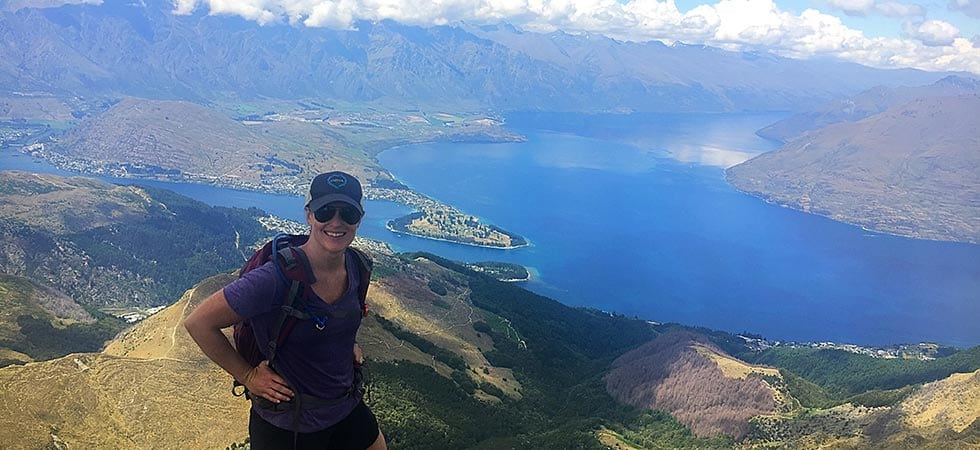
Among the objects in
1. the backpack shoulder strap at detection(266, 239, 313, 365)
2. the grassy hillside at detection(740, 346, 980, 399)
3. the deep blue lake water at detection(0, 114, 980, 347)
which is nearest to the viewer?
the backpack shoulder strap at detection(266, 239, 313, 365)

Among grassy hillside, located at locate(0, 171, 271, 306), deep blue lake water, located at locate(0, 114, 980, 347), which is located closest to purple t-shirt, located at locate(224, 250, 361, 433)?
grassy hillside, located at locate(0, 171, 271, 306)

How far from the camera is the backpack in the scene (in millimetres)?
3938

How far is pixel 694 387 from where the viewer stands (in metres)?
47.1

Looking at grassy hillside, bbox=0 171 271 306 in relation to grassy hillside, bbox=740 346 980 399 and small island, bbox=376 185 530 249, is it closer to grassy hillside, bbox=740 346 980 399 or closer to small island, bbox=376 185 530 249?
small island, bbox=376 185 530 249

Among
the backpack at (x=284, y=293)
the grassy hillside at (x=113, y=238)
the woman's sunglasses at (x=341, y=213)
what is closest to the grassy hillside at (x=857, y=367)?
A: the woman's sunglasses at (x=341, y=213)

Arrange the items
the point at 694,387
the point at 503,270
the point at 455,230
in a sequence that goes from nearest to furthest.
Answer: the point at 694,387 < the point at 503,270 < the point at 455,230

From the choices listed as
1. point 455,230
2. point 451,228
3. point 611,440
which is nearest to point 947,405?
point 611,440

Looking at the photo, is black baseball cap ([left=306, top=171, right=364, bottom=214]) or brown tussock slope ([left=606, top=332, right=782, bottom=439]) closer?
black baseball cap ([left=306, top=171, right=364, bottom=214])

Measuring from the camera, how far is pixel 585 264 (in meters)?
110

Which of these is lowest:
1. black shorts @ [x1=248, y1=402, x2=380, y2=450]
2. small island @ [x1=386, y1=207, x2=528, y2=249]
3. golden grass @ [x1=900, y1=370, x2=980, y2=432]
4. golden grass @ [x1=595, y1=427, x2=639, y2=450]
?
small island @ [x1=386, y1=207, x2=528, y2=249]

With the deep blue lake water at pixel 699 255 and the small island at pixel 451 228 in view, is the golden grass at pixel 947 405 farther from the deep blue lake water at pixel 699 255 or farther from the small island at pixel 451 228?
the small island at pixel 451 228

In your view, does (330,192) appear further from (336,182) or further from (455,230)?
(455,230)

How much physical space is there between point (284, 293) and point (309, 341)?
0.41 metres

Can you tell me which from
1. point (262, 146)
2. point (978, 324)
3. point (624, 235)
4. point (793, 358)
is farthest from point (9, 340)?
point (262, 146)
